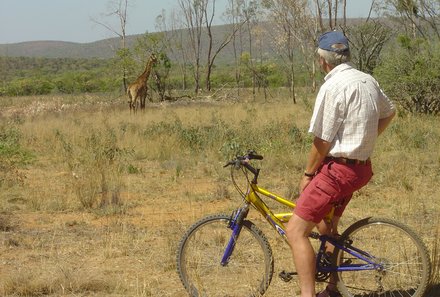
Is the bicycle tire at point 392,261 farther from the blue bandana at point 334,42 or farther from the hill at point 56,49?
the hill at point 56,49

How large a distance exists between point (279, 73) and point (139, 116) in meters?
36.5

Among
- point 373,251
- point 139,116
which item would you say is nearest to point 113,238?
point 373,251

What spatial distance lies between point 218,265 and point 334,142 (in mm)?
1388

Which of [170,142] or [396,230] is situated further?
[170,142]

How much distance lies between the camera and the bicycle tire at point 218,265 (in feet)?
14.6

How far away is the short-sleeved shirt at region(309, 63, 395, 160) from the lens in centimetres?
378

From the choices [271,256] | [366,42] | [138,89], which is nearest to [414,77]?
[366,42]

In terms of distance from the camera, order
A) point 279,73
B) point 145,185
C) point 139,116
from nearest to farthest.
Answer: point 145,185 < point 139,116 < point 279,73

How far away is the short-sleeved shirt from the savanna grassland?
1323 mm

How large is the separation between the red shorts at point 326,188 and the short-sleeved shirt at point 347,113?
82 millimetres

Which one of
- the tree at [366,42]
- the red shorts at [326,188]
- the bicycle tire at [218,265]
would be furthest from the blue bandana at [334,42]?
the tree at [366,42]

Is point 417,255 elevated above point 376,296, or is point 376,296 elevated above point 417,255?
point 417,255

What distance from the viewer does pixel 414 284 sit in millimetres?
4301

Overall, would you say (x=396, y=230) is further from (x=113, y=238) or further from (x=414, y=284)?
(x=113, y=238)
